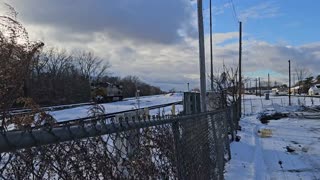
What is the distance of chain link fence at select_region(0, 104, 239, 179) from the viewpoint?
6.33ft

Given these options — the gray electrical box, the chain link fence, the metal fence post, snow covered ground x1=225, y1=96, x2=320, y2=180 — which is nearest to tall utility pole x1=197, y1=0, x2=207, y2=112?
the gray electrical box

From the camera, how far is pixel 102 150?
2797 millimetres

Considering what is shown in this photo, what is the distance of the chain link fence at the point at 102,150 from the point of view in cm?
193

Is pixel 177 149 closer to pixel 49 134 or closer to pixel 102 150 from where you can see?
pixel 102 150

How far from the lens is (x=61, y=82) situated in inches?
2921

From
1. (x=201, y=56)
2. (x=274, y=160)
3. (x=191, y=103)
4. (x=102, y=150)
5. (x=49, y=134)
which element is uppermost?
(x=201, y=56)

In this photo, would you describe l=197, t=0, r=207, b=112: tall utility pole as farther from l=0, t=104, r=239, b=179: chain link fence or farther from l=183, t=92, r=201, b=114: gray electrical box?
l=0, t=104, r=239, b=179: chain link fence

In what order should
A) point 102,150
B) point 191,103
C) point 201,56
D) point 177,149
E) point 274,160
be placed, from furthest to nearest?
point 191,103 < point 201,56 < point 274,160 < point 177,149 < point 102,150

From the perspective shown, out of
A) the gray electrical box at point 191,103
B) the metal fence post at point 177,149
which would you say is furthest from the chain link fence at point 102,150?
the gray electrical box at point 191,103

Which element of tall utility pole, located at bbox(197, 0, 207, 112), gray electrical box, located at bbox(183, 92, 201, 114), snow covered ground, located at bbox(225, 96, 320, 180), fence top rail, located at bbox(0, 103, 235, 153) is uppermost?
tall utility pole, located at bbox(197, 0, 207, 112)

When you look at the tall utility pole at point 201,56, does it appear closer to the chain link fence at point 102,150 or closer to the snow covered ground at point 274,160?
the snow covered ground at point 274,160

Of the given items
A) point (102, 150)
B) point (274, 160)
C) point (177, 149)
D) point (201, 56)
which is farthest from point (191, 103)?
point (102, 150)

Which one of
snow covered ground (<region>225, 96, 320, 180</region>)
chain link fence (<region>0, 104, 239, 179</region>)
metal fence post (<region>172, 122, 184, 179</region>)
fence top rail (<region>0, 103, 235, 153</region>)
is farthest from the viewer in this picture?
snow covered ground (<region>225, 96, 320, 180</region>)

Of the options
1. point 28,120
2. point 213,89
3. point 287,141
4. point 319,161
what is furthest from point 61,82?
point 28,120
